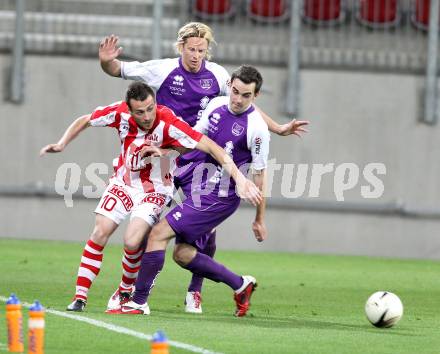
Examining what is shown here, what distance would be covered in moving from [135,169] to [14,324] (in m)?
3.07

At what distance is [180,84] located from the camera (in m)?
10.5

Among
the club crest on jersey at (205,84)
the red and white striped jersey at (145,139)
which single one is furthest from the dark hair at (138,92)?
the club crest on jersey at (205,84)

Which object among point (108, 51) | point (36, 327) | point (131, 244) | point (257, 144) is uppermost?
point (108, 51)

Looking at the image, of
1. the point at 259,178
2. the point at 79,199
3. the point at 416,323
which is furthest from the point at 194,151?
the point at 79,199

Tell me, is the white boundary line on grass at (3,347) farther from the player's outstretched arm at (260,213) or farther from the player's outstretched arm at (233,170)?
the player's outstretched arm at (260,213)

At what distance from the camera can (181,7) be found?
719 inches

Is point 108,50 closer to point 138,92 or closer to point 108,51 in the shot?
point 108,51

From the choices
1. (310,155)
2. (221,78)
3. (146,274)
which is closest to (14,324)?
(146,274)

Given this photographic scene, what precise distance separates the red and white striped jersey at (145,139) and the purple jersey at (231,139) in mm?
252

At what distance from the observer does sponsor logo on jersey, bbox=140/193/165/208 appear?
9758 millimetres

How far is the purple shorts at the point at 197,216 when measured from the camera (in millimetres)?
9625

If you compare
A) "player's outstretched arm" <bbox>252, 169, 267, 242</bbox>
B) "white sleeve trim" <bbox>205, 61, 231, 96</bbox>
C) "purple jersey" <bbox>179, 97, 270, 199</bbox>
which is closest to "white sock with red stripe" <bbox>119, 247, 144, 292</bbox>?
"purple jersey" <bbox>179, 97, 270, 199</bbox>

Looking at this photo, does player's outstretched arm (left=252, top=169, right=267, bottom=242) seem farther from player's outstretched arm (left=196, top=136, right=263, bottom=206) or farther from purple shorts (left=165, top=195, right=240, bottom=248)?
player's outstretched arm (left=196, top=136, right=263, bottom=206)

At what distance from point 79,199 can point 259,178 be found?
8.51 meters
